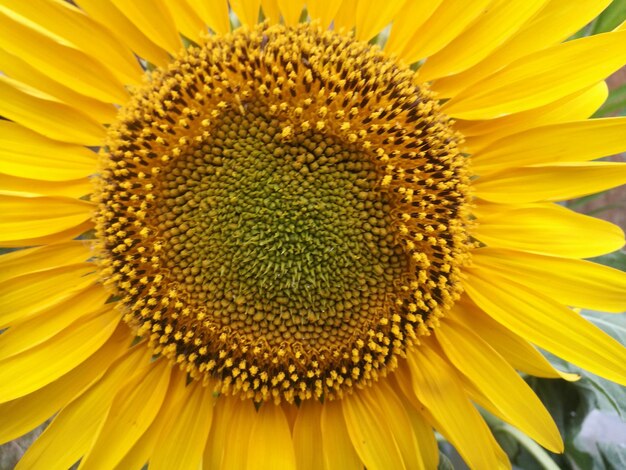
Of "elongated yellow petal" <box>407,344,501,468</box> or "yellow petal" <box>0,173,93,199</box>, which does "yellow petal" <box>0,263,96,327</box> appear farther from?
"elongated yellow petal" <box>407,344,501,468</box>

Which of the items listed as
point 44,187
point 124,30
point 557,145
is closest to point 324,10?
point 124,30

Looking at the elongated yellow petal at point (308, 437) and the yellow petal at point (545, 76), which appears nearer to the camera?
the yellow petal at point (545, 76)

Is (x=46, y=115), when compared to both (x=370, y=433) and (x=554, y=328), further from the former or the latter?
(x=554, y=328)

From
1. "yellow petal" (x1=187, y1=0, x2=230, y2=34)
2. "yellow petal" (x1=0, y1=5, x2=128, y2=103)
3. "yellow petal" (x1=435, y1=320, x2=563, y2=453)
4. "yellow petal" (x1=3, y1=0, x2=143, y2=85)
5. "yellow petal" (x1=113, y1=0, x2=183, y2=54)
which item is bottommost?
"yellow petal" (x1=435, y1=320, x2=563, y2=453)

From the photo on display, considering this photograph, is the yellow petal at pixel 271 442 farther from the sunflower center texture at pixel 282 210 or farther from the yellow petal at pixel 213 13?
the yellow petal at pixel 213 13

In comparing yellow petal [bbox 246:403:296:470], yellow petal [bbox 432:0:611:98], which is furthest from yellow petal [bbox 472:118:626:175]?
yellow petal [bbox 246:403:296:470]

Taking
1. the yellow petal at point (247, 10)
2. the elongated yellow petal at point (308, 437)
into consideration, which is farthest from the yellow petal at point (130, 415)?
the yellow petal at point (247, 10)
